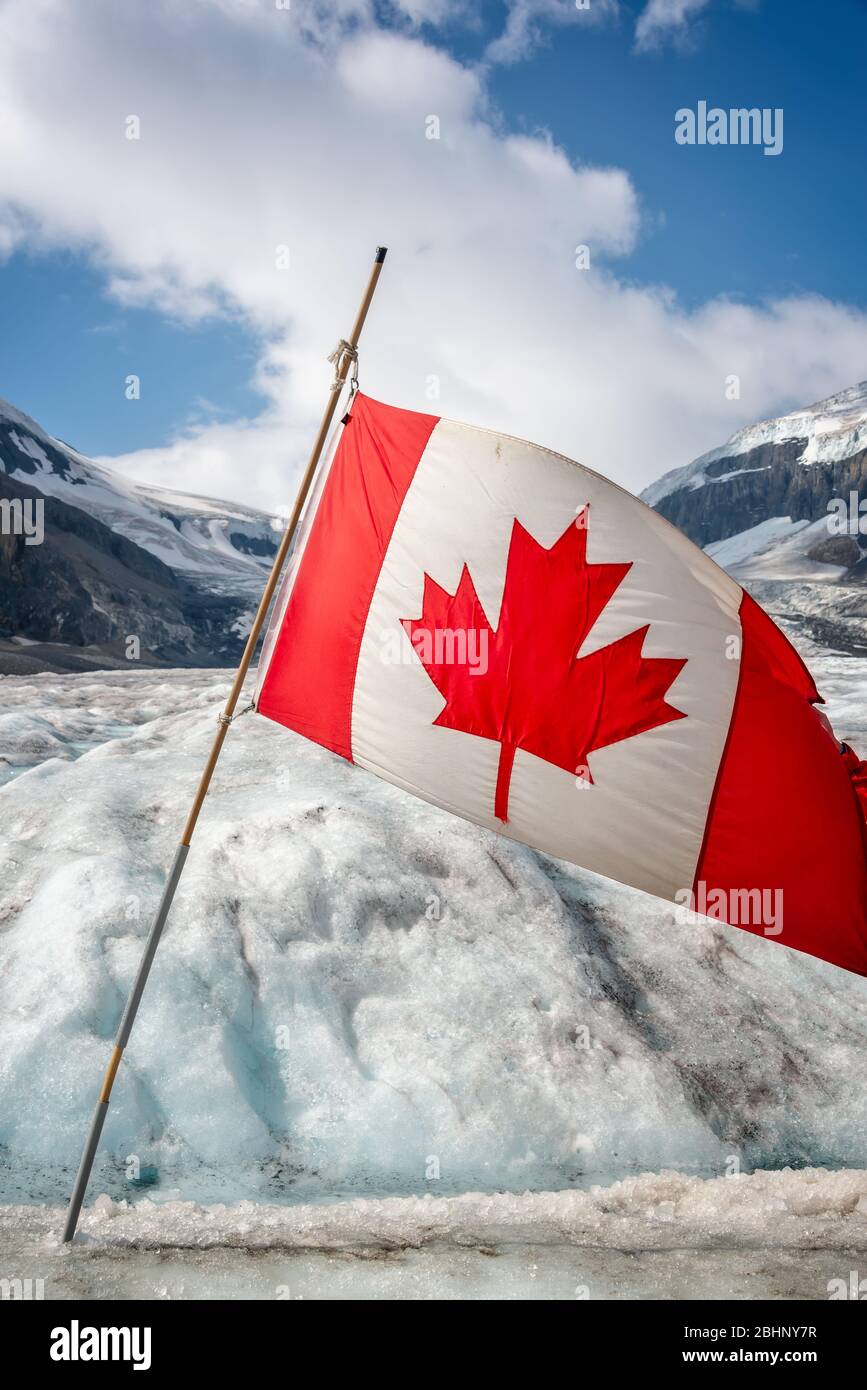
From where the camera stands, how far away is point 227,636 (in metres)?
78.9

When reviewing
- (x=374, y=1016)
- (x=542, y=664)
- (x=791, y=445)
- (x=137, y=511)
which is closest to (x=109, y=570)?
(x=137, y=511)

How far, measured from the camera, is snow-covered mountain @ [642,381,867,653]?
Result: 112 meters

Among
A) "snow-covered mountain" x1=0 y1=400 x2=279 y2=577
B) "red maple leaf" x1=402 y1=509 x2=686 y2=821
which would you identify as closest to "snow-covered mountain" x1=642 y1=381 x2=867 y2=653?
"snow-covered mountain" x1=0 y1=400 x2=279 y2=577

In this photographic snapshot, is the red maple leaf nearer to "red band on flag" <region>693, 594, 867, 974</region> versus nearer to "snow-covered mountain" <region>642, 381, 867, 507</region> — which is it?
"red band on flag" <region>693, 594, 867, 974</region>

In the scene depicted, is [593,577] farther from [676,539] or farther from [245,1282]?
[245,1282]

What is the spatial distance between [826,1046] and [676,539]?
13.7ft

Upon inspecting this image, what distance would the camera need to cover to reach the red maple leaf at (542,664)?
13.6ft

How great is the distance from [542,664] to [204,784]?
170 cm

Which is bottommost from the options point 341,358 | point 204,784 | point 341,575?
point 204,784

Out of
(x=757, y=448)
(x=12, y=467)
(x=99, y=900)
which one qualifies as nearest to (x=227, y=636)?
(x=12, y=467)

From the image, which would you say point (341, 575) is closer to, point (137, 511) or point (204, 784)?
point (204, 784)

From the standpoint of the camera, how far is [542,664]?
4203mm

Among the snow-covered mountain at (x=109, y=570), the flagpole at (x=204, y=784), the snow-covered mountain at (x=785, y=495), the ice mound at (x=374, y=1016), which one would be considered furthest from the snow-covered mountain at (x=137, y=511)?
the flagpole at (x=204, y=784)

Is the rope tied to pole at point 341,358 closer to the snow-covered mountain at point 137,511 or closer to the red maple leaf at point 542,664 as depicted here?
the red maple leaf at point 542,664
